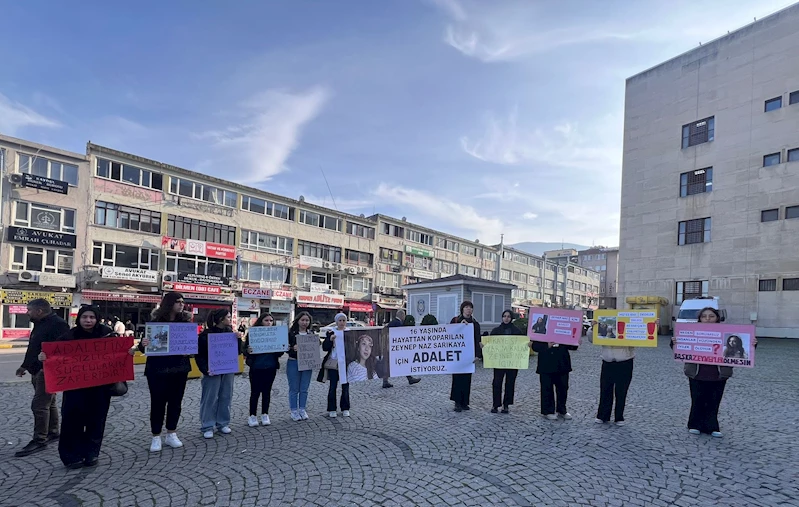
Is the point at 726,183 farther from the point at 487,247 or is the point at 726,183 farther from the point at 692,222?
the point at 487,247

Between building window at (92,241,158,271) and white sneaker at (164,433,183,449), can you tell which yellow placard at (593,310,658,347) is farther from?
building window at (92,241,158,271)

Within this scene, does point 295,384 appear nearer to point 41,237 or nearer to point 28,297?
point 28,297

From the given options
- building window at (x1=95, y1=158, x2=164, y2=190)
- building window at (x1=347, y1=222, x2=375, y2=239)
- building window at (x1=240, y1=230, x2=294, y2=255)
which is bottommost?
building window at (x1=240, y1=230, x2=294, y2=255)

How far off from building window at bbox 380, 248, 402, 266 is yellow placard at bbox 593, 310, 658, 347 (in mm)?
45295

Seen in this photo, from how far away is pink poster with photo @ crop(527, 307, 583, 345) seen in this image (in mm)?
7645

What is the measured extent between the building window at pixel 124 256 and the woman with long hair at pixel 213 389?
30.7 meters

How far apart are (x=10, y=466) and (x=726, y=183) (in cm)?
4210

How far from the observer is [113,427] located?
271 inches

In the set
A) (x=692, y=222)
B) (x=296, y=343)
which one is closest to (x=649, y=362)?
(x=296, y=343)

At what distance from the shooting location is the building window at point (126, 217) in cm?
3120

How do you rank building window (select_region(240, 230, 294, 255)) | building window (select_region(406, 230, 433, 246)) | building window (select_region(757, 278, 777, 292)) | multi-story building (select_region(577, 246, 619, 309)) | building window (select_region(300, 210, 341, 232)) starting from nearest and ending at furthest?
building window (select_region(757, 278, 777, 292))
building window (select_region(240, 230, 294, 255))
building window (select_region(300, 210, 341, 232))
building window (select_region(406, 230, 433, 246))
multi-story building (select_region(577, 246, 619, 309))

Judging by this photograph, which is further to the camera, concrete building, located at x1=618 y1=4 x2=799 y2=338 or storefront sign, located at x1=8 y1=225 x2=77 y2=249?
concrete building, located at x1=618 y1=4 x2=799 y2=338

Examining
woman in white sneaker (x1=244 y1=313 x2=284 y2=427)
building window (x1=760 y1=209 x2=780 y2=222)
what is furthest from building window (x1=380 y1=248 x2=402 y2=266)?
woman in white sneaker (x1=244 y1=313 x2=284 y2=427)

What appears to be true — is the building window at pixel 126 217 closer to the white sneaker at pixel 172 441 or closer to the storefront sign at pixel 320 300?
the storefront sign at pixel 320 300
